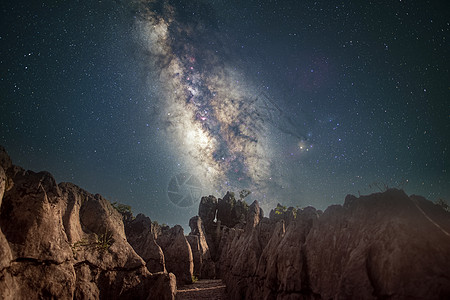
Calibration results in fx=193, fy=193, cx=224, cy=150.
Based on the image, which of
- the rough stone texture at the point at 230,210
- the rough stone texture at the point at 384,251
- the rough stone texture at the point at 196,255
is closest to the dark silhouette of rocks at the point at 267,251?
the rough stone texture at the point at 384,251

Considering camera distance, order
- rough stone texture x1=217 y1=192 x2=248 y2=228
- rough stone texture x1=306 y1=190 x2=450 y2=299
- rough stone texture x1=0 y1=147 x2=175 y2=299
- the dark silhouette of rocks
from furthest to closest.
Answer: rough stone texture x1=217 y1=192 x2=248 y2=228, rough stone texture x1=0 y1=147 x2=175 y2=299, the dark silhouette of rocks, rough stone texture x1=306 y1=190 x2=450 y2=299

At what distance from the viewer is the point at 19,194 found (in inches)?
349

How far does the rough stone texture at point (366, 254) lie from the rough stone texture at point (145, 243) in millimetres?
12265

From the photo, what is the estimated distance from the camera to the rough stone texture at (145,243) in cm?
2180

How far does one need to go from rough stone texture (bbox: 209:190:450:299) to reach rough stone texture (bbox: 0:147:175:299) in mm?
9432

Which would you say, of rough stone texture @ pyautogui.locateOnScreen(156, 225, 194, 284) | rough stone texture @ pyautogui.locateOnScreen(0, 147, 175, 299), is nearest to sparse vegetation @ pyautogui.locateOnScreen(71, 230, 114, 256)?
rough stone texture @ pyautogui.locateOnScreen(0, 147, 175, 299)

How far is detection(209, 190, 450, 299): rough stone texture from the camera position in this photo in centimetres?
580

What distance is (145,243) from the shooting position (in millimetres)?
23625

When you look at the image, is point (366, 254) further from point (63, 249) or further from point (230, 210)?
point (230, 210)

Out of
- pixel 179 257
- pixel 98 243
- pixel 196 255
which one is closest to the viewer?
pixel 98 243

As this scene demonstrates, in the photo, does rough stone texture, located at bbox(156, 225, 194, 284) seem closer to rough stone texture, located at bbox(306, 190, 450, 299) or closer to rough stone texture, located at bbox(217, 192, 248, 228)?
rough stone texture, located at bbox(306, 190, 450, 299)

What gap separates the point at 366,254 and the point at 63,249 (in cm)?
1370

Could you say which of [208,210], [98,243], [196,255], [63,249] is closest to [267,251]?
[98,243]

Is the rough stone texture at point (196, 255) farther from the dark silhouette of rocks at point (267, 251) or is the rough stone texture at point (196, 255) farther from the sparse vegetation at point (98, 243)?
the sparse vegetation at point (98, 243)
